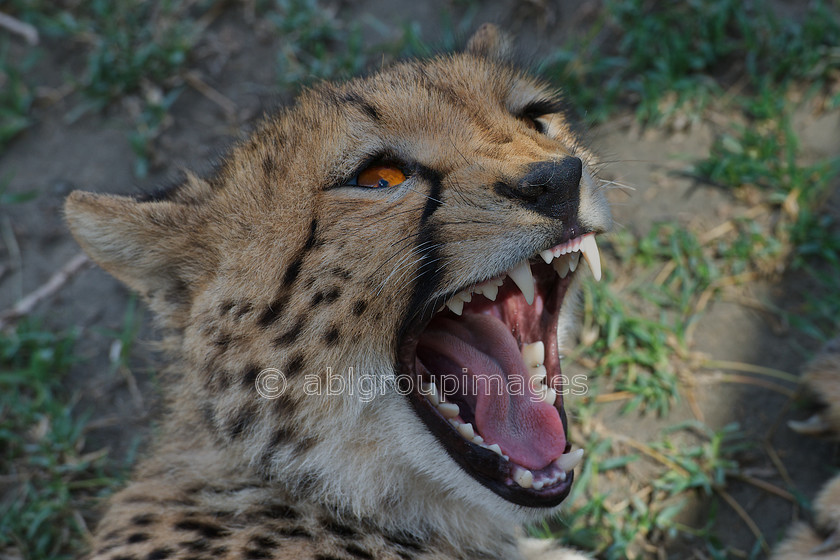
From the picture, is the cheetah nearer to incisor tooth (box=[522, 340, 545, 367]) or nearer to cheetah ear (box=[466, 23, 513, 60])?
incisor tooth (box=[522, 340, 545, 367])

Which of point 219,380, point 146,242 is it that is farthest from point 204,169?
point 219,380

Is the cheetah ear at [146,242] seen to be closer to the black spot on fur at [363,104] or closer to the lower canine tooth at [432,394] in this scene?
the black spot on fur at [363,104]

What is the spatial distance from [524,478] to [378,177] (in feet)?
2.91

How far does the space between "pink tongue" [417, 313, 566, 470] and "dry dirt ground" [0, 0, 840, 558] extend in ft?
3.00

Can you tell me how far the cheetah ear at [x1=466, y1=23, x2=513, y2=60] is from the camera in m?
2.59

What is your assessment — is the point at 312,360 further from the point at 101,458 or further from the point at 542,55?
the point at 542,55

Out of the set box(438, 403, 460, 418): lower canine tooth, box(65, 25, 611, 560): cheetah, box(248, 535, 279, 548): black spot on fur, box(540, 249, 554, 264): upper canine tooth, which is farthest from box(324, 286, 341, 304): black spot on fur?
box(248, 535, 279, 548): black spot on fur

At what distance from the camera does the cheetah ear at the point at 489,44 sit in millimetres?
2594

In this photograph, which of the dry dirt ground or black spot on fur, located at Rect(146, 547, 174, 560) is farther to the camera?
the dry dirt ground

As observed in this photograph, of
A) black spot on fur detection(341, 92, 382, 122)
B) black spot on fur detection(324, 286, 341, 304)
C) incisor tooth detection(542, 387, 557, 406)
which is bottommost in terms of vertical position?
incisor tooth detection(542, 387, 557, 406)

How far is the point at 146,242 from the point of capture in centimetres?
214

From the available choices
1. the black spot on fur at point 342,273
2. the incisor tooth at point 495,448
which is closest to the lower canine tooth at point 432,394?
the incisor tooth at point 495,448

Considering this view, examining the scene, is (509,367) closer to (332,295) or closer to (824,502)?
(332,295)

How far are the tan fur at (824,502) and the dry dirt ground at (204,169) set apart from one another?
151mm
